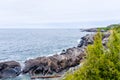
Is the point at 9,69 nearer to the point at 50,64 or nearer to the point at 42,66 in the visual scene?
the point at 42,66

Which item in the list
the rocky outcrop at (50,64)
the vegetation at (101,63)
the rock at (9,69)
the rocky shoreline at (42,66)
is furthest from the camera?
the rocky outcrop at (50,64)

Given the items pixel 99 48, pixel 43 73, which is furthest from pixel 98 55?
pixel 43 73

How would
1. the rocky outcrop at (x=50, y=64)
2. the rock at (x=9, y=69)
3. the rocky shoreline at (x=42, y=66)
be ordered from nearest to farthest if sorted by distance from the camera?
the rock at (x=9, y=69), the rocky shoreline at (x=42, y=66), the rocky outcrop at (x=50, y=64)

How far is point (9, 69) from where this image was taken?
4903 centimetres

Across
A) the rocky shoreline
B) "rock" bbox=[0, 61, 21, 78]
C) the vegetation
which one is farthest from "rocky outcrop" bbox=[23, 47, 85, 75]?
the vegetation

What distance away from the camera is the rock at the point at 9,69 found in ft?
157

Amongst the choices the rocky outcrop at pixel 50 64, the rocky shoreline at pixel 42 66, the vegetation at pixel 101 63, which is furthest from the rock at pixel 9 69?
the vegetation at pixel 101 63

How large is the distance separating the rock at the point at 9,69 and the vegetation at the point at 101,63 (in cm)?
3543

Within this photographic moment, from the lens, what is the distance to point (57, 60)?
5047 cm

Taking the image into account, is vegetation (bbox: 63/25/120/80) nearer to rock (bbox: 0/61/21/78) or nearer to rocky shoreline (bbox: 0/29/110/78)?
rocky shoreline (bbox: 0/29/110/78)

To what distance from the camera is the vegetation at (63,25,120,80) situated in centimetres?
1277

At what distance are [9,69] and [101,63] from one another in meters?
37.5

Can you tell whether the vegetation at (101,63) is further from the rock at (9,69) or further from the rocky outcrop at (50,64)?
the rock at (9,69)

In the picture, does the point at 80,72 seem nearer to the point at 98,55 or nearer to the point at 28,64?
the point at 98,55
